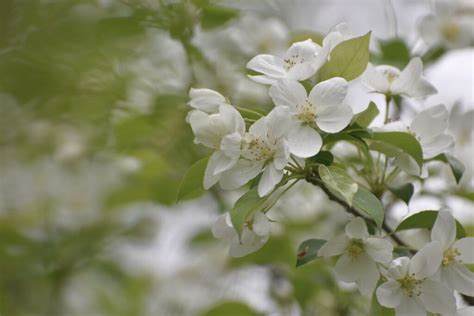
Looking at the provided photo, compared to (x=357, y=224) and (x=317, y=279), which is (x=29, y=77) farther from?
(x=317, y=279)

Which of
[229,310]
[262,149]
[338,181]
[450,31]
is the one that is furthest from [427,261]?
[450,31]

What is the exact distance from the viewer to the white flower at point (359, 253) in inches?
39.4

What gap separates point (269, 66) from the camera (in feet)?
3.50

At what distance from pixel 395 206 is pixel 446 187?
0.38 ft

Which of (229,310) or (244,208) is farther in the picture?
(229,310)

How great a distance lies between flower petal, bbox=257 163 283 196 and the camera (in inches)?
38.1

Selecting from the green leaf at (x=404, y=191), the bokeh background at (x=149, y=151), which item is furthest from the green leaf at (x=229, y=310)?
the green leaf at (x=404, y=191)

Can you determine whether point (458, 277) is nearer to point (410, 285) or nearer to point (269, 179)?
point (410, 285)

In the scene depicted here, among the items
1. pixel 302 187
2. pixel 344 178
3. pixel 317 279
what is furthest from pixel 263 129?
pixel 302 187

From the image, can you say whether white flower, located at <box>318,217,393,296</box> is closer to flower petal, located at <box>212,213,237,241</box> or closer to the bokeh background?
flower petal, located at <box>212,213,237,241</box>

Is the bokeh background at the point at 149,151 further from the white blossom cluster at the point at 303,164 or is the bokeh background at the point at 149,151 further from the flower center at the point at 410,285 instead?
the flower center at the point at 410,285

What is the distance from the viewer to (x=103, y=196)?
8.24 feet

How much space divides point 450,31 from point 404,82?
0.67m

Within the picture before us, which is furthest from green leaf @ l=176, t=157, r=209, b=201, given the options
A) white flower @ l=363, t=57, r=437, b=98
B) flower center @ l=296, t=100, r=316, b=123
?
white flower @ l=363, t=57, r=437, b=98
